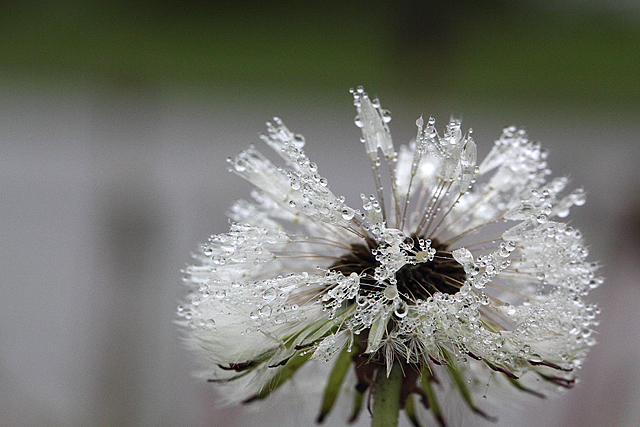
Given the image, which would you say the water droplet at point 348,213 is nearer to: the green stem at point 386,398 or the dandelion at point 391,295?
the dandelion at point 391,295

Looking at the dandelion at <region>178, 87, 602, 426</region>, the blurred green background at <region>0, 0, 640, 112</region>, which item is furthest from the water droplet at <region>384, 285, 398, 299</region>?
the blurred green background at <region>0, 0, 640, 112</region>

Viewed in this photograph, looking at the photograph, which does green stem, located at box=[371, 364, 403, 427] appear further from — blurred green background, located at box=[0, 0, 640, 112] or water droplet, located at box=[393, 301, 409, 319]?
blurred green background, located at box=[0, 0, 640, 112]

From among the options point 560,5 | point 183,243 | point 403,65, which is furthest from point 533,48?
point 183,243

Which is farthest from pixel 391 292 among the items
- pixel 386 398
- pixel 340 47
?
pixel 340 47

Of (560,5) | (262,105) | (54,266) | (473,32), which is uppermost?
(560,5)

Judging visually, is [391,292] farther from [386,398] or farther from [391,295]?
[386,398]

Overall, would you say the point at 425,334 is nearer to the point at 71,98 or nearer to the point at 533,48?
the point at 533,48
